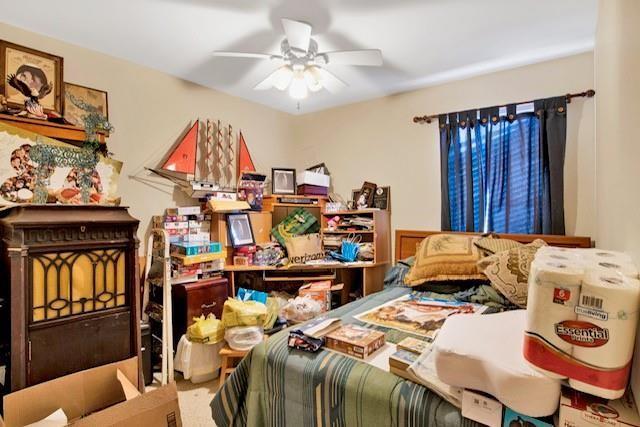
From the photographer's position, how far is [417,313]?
5.88ft

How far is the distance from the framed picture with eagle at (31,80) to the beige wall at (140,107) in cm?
Result: 23

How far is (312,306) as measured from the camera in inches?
103

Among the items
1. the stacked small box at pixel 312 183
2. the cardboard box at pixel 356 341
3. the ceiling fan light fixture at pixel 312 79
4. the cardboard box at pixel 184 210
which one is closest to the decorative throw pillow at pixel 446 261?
the cardboard box at pixel 356 341

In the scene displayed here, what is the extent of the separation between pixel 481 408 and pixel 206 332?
1.86 m

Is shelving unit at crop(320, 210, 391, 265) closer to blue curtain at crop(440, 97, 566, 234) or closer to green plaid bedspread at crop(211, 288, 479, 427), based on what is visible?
blue curtain at crop(440, 97, 566, 234)

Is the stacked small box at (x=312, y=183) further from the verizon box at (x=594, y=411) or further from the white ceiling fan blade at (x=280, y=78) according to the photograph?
the verizon box at (x=594, y=411)

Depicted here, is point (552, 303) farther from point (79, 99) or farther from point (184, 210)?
point (79, 99)

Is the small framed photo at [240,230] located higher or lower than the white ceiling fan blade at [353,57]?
lower

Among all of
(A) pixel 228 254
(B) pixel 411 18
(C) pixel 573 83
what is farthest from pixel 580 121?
(A) pixel 228 254

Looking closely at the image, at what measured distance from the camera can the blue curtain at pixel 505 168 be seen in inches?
95.6

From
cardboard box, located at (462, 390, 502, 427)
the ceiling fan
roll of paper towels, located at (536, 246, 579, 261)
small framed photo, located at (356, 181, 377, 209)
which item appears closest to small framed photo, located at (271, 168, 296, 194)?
small framed photo, located at (356, 181, 377, 209)

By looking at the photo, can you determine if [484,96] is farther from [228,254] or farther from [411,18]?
[228,254]

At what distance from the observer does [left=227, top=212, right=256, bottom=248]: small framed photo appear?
2873mm

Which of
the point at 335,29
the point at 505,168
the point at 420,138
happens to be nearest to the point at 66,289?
the point at 335,29
